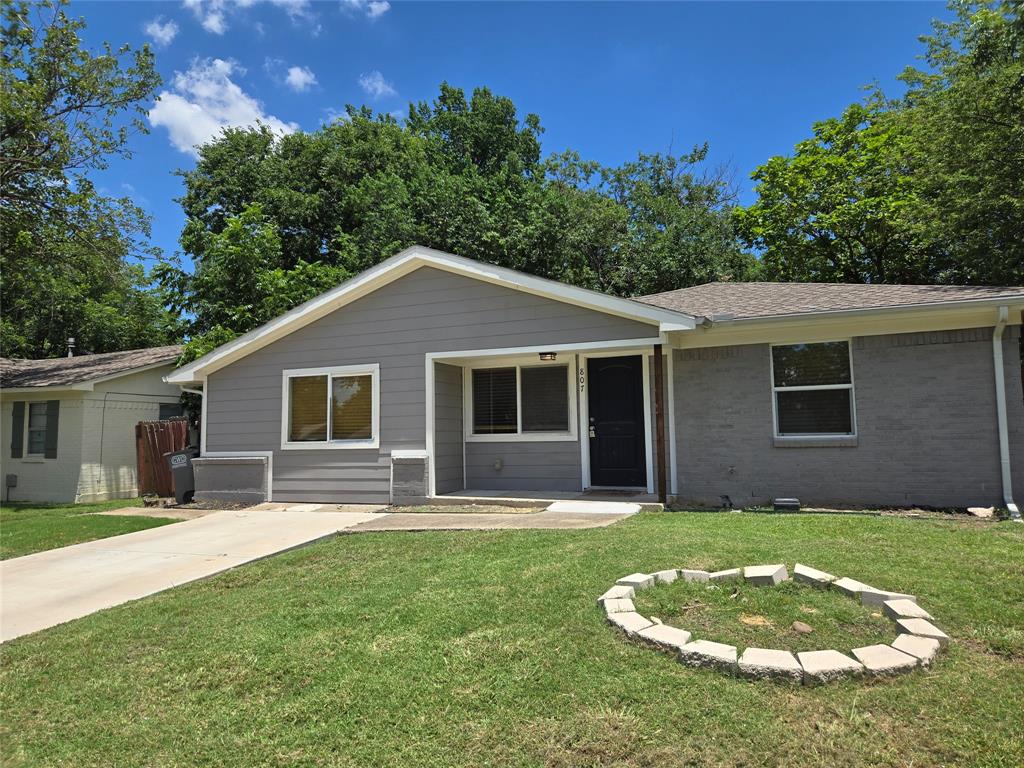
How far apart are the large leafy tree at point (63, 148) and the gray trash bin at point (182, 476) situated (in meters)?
7.40

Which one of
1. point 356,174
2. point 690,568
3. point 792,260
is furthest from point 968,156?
point 356,174

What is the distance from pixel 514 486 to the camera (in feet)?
35.8

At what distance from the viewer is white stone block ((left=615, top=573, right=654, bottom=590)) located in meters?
4.43

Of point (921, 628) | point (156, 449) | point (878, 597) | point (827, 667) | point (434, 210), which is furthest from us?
point (434, 210)

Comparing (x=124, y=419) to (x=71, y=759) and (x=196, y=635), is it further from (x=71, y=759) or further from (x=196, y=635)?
(x=71, y=759)

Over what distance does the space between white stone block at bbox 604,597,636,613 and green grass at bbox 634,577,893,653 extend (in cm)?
8

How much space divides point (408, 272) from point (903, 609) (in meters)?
8.61

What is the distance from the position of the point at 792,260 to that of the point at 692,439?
49.0 feet

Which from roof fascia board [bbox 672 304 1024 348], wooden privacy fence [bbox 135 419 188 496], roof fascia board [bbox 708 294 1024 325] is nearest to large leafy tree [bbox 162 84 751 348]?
wooden privacy fence [bbox 135 419 188 496]

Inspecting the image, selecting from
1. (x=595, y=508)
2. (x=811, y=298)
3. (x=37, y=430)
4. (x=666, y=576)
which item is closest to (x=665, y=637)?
(x=666, y=576)

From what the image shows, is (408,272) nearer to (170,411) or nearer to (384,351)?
(384,351)

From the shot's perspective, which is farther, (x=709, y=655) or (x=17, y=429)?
(x=17, y=429)

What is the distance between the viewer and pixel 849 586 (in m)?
4.23

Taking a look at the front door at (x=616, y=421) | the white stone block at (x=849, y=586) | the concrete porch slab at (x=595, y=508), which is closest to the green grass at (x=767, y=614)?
the white stone block at (x=849, y=586)
